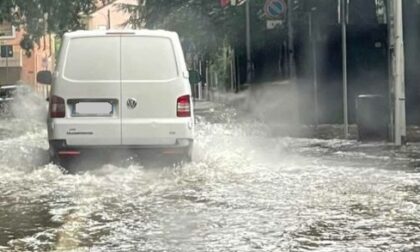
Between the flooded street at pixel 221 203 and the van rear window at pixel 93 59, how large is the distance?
1.28m

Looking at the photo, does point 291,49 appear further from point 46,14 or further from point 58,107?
point 46,14

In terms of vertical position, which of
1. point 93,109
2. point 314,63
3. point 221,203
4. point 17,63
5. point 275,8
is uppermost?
point 17,63

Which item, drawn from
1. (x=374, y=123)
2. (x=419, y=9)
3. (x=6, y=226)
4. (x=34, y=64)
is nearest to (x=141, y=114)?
(x=6, y=226)

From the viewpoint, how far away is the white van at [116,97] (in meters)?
11.3

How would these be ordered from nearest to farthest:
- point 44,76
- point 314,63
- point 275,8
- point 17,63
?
point 44,76
point 314,63
point 275,8
point 17,63

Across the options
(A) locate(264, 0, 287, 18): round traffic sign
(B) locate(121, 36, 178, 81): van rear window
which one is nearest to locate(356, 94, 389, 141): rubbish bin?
(A) locate(264, 0, 287, 18): round traffic sign

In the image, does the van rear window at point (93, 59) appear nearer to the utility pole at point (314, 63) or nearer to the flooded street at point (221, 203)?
the flooded street at point (221, 203)

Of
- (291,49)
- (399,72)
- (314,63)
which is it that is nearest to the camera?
(399,72)

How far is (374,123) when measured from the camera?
16.9 metres

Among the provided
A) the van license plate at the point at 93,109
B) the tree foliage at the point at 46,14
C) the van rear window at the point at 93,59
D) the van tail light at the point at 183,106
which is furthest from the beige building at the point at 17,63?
the van tail light at the point at 183,106

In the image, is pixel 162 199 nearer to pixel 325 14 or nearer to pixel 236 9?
pixel 325 14

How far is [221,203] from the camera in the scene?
9.36 meters

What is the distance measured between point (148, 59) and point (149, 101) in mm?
564

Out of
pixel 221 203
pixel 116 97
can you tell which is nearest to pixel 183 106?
pixel 116 97
